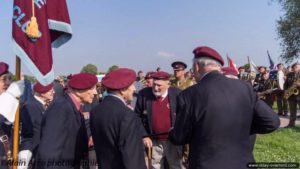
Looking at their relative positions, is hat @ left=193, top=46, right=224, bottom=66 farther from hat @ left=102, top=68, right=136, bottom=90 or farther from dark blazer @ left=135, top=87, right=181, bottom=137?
dark blazer @ left=135, top=87, right=181, bottom=137

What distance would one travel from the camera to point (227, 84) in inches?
134

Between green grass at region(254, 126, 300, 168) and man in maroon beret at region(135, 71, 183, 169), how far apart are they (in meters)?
2.23

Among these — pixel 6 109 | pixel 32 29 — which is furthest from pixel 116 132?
pixel 32 29

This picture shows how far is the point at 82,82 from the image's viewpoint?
13.5 feet

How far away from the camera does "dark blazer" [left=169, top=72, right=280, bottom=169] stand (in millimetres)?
3338

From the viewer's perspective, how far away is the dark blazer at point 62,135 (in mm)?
3699

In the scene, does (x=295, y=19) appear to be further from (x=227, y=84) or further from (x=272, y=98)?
(x=227, y=84)

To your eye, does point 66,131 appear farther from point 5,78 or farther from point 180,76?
point 180,76

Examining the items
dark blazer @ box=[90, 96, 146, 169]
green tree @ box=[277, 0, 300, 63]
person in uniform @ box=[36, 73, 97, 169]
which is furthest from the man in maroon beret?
green tree @ box=[277, 0, 300, 63]

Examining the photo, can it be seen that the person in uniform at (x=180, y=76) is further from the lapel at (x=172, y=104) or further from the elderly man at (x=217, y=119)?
the elderly man at (x=217, y=119)

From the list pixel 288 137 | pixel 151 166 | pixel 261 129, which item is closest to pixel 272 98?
pixel 288 137

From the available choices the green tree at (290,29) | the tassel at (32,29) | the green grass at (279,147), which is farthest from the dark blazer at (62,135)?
the green tree at (290,29)

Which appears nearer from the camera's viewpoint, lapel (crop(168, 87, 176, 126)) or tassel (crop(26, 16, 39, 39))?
tassel (crop(26, 16, 39, 39))

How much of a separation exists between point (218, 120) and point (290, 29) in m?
36.2
